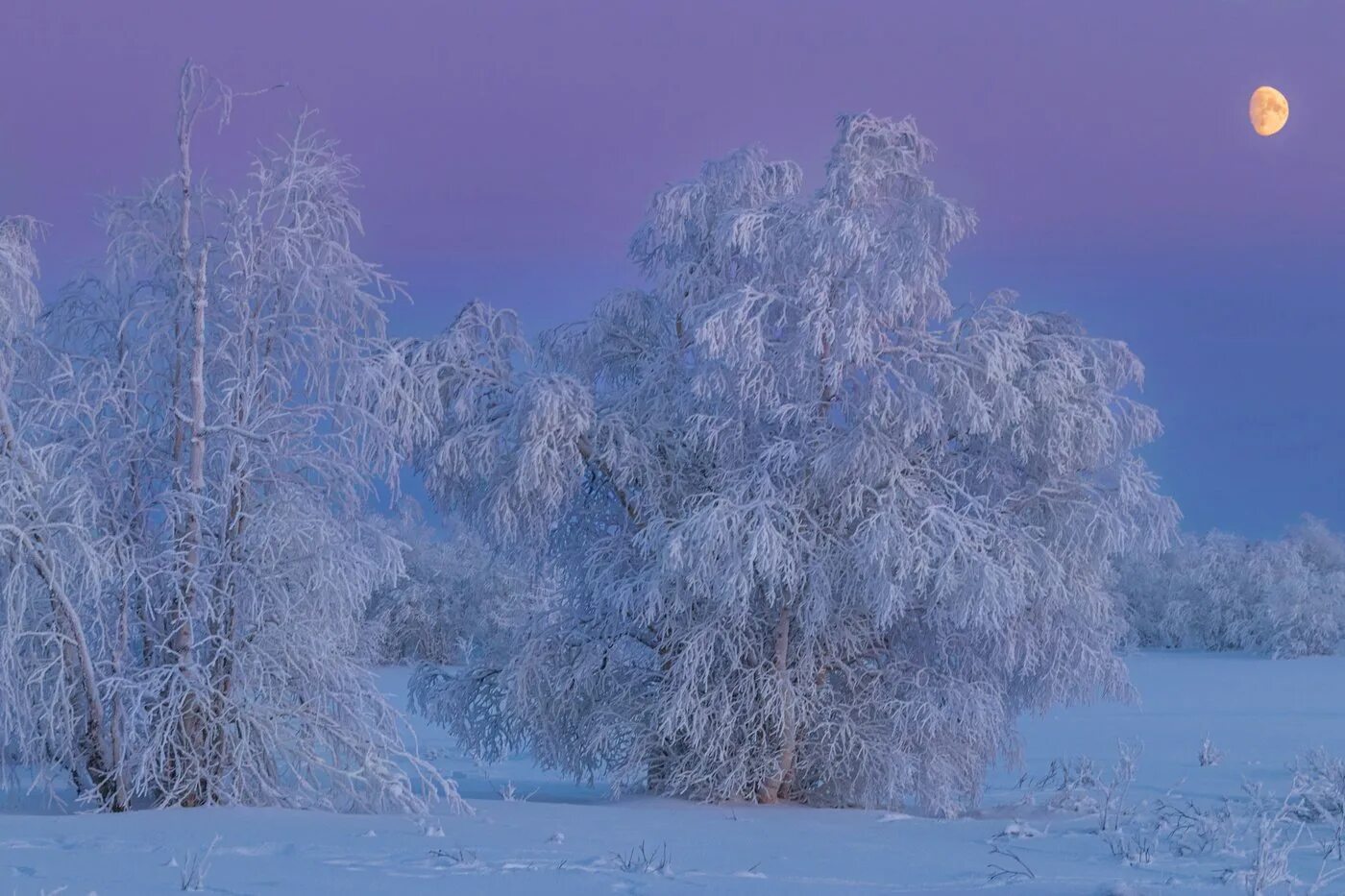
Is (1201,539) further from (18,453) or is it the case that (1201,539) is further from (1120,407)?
(18,453)

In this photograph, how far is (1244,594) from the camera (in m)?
44.5

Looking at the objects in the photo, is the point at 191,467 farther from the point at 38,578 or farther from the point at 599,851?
the point at 599,851

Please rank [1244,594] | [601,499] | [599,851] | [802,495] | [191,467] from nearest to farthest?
[599,851] → [191,467] → [802,495] → [601,499] → [1244,594]

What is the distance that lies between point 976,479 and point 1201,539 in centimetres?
5234

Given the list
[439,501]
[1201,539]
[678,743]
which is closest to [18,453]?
[439,501]

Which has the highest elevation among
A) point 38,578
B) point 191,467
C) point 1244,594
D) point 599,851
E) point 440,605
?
point 1244,594

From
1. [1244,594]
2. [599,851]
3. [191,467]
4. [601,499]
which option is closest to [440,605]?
[1244,594]

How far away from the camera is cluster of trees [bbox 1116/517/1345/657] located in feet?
125

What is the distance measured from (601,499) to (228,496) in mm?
4149

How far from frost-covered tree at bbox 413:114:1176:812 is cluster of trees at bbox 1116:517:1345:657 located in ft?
77.9

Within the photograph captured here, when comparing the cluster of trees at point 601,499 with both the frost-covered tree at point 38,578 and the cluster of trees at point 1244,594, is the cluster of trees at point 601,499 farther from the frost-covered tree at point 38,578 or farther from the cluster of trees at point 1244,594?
the cluster of trees at point 1244,594

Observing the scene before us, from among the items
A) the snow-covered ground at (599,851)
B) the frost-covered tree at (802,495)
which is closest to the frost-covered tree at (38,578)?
the snow-covered ground at (599,851)

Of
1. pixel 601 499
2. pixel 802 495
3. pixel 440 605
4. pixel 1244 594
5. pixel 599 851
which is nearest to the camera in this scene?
pixel 599 851

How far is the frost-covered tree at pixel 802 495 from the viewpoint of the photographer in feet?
35.3
